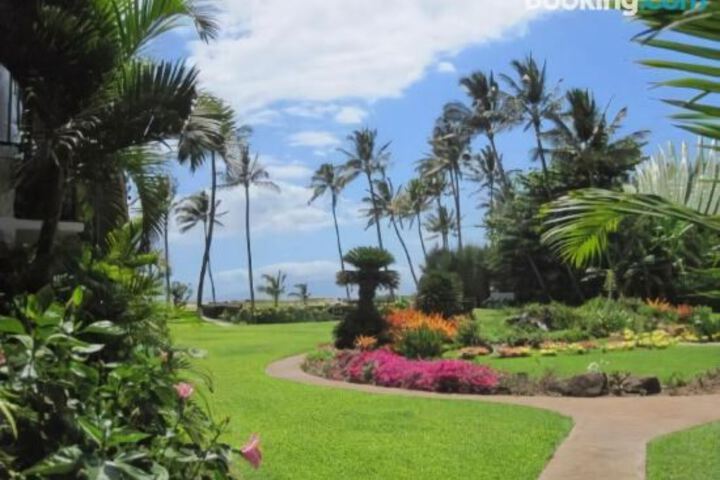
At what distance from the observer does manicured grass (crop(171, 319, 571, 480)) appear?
6.83 meters

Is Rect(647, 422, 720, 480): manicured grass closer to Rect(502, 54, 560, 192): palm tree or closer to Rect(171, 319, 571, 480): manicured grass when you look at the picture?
Rect(171, 319, 571, 480): manicured grass

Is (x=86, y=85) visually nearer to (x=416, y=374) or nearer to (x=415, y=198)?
(x=416, y=374)

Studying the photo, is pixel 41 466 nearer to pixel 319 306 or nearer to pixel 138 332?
pixel 138 332

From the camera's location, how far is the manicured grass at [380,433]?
6832mm

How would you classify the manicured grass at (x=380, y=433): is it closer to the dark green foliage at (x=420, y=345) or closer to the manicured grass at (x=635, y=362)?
the manicured grass at (x=635, y=362)

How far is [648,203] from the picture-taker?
2.71 metres

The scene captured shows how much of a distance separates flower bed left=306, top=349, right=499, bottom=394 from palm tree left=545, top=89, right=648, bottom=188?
26914 millimetres

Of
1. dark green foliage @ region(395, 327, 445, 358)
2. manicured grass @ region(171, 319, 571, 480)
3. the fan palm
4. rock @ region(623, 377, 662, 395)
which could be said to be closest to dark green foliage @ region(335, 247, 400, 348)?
dark green foliage @ region(395, 327, 445, 358)

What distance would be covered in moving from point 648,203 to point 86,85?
415 cm

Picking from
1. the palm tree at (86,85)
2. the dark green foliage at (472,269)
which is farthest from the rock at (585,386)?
the dark green foliage at (472,269)

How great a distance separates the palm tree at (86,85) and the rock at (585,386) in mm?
7589

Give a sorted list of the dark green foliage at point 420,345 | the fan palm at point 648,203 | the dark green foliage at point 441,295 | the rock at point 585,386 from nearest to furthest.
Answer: the fan palm at point 648,203 < the rock at point 585,386 < the dark green foliage at point 420,345 < the dark green foliage at point 441,295

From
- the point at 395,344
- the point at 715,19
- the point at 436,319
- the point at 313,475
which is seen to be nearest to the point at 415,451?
the point at 313,475

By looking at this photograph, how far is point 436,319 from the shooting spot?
21.1 meters
